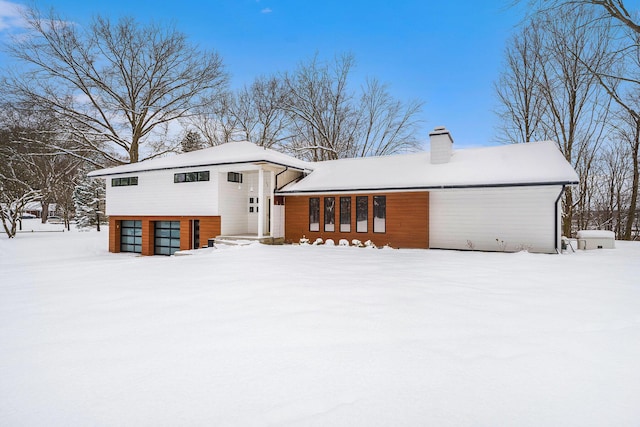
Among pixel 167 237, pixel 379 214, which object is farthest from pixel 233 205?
pixel 379 214

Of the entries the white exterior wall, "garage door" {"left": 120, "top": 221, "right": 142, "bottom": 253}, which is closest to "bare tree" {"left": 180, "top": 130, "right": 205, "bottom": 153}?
"garage door" {"left": 120, "top": 221, "right": 142, "bottom": 253}

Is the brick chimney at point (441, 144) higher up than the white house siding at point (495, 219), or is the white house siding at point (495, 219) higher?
the brick chimney at point (441, 144)

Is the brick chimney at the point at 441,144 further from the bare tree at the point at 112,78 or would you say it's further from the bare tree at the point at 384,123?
the bare tree at the point at 112,78

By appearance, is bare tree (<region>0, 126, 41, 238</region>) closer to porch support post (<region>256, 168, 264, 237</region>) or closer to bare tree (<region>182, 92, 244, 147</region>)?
bare tree (<region>182, 92, 244, 147</region>)

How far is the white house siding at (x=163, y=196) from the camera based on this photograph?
1507 cm

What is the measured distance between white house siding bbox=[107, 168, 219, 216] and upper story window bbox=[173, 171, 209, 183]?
0.60 feet

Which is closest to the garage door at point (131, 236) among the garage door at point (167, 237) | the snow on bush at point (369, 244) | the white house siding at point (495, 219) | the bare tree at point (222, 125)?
the garage door at point (167, 237)

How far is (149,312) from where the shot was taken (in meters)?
4.31

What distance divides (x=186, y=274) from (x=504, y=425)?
6.33 m

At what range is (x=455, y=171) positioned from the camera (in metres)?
13.0

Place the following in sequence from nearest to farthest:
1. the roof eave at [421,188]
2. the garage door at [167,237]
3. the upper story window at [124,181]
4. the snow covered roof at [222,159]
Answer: the roof eave at [421,188], the snow covered roof at [222,159], the garage door at [167,237], the upper story window at [124,181]

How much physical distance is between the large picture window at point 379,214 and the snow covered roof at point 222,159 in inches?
167

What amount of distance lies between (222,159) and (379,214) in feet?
23.8

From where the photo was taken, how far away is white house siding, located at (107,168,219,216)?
49.4 feet
